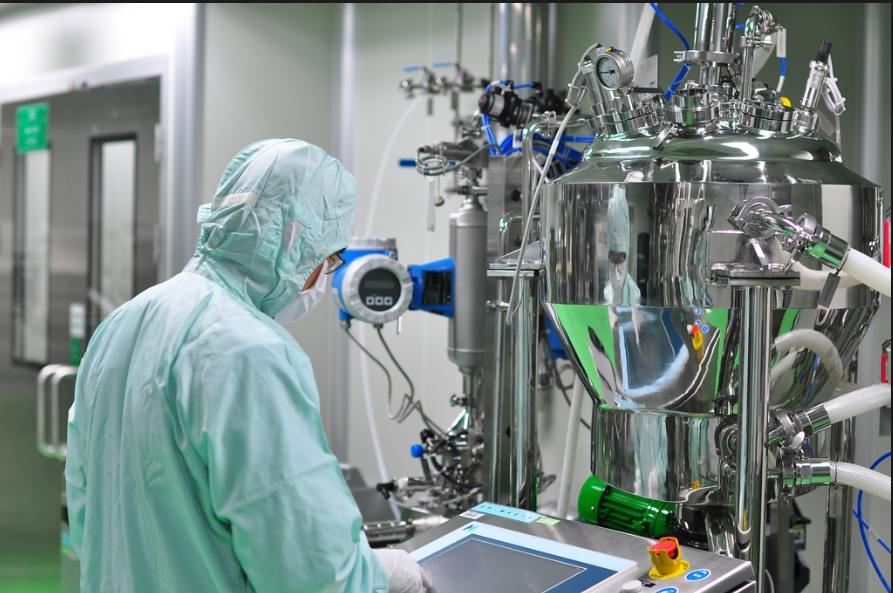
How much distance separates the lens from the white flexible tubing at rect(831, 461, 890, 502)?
127cm

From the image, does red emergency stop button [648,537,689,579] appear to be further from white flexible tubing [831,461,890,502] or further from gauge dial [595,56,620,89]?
gauge dial [595,56,620,89]

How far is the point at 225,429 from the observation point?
96 cm


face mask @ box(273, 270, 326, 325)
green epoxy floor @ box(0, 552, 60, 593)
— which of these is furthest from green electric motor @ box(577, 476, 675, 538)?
green epoxy floor @ box(0, 552, 60, 593)

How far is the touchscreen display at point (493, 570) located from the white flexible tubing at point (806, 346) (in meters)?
0.45

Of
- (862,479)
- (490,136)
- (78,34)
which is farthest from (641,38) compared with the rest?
(78,34)

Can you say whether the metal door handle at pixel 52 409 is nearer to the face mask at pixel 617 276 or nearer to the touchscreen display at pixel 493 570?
the touchscreen display at pixel 493 570

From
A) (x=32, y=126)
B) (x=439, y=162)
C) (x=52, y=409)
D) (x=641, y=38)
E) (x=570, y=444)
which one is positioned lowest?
(x=52, y=409)

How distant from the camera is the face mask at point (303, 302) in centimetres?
122

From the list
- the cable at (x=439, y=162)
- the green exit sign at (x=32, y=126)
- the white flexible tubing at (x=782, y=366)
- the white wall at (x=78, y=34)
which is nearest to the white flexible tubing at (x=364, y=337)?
the white wall at (x=78, y=34)

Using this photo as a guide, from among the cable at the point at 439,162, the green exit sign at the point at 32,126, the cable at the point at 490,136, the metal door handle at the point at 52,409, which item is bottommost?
the metal door handle at the point at 52,409

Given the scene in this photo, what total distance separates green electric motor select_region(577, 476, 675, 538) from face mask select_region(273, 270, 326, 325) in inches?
26.2

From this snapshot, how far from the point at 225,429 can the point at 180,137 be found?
81.6 inches

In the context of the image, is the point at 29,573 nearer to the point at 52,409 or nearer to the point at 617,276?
the point at 52,409

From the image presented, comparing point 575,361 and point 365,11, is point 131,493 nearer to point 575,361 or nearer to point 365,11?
point 575,361
